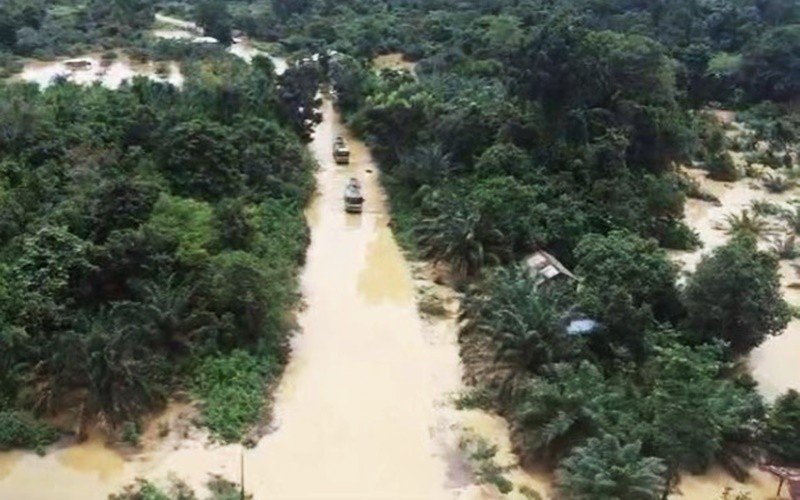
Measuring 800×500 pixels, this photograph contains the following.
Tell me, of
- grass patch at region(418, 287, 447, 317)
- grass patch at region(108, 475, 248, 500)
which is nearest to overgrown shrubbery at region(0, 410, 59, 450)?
grass patch at region(108, 475, 248, 500)

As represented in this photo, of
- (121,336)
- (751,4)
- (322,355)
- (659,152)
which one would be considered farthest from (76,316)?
(751,4)

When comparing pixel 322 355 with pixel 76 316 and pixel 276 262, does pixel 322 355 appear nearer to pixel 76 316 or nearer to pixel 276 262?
pixel 276 262

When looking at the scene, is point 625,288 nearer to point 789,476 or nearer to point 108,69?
point 789,476

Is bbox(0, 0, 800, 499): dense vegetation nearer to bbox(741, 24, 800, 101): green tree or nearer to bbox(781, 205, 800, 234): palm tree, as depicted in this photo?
bbox(781, 205, 800, 234): palm tree

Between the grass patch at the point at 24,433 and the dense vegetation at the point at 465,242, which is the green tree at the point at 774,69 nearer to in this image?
the dense vegetation at the point at 465,242

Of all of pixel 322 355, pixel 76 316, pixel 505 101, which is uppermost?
pixel 505 101

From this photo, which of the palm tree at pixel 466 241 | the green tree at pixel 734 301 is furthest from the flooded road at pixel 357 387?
the green tree at pixel 734 301
